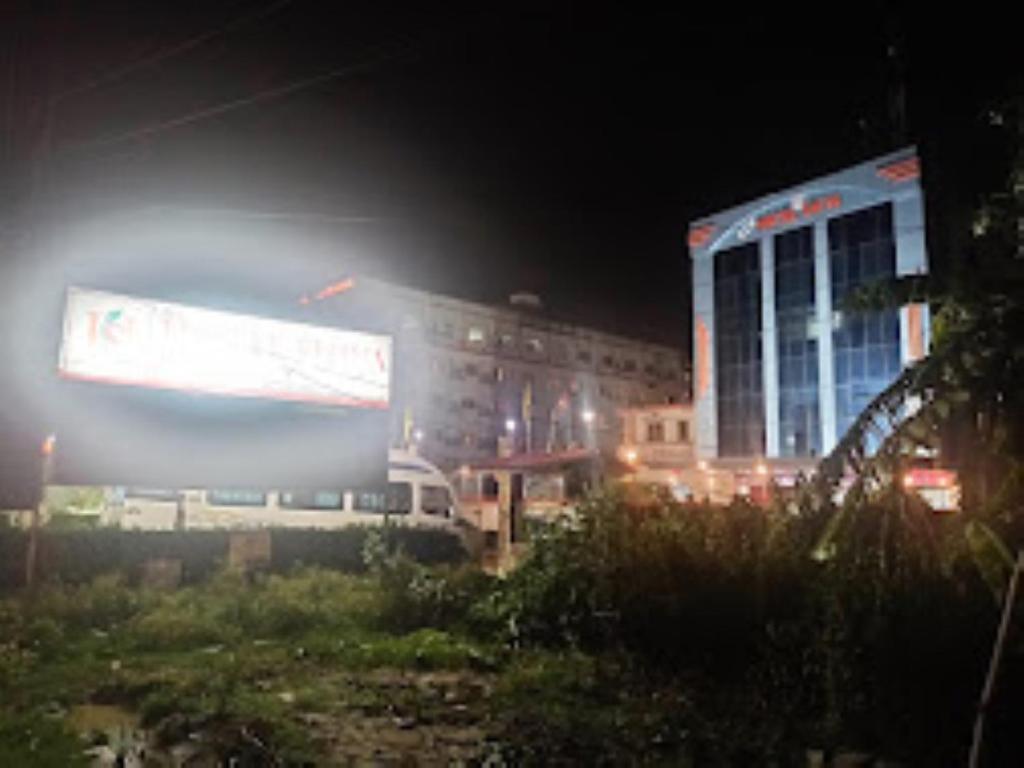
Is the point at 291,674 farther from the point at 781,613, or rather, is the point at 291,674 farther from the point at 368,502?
the point at 368,502

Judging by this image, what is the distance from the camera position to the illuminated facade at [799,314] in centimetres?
3778

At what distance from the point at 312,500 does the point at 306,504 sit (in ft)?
0.59

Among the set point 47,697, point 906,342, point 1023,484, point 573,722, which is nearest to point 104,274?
point 47,697

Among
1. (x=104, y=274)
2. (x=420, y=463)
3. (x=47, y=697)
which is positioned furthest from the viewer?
(x=420, y=463)

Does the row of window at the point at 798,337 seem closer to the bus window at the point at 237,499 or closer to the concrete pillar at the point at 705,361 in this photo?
the concrete pillar at the point at 705,361

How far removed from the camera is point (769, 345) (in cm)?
4284

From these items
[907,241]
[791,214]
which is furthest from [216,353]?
[791,214]

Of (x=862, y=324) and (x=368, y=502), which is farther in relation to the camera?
(x=862, y=324)

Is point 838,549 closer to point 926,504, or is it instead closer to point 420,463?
point 926,504

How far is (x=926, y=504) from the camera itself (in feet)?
20.0

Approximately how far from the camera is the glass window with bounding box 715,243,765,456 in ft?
142

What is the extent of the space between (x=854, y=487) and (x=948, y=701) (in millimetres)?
2112

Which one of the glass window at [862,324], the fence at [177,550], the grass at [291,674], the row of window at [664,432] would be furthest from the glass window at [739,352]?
the grass at [291,674]

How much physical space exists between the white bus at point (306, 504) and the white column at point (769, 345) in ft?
84.0
